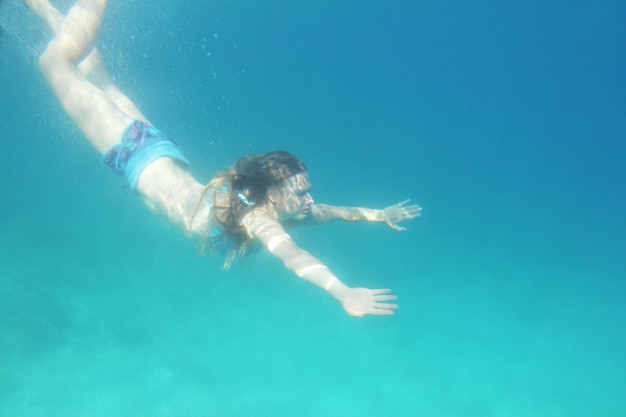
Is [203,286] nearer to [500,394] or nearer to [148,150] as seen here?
[148,150]

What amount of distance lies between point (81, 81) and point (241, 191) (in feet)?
10.6

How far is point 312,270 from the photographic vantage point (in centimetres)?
304

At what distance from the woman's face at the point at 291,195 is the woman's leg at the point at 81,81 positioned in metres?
2.50

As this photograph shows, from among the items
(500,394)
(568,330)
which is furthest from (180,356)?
(568,330)

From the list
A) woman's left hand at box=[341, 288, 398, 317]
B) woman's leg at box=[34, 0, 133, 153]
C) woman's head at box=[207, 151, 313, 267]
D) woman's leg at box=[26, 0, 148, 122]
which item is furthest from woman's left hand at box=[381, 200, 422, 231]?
woman's leg at box=[26, 0, 148, 122]

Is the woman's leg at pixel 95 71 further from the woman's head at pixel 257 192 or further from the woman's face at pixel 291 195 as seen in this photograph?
the woman's face at pixel 291 195

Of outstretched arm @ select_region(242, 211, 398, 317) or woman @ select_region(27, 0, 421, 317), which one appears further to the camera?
woman @ select_region(27, 0, 421, 317)

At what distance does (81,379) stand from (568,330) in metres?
13.0

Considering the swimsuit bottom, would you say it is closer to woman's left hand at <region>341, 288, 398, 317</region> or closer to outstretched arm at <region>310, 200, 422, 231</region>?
outstretched arm at <region>310, 200, 422, 231</region>

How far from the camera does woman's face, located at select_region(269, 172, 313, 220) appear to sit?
3820 millimetres

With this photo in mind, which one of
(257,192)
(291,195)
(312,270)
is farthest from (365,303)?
(257,192)

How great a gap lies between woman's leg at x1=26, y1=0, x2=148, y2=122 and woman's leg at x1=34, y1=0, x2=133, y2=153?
2.27 feet

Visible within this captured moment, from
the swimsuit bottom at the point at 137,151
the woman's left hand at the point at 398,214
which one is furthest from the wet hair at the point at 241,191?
the woman's left hand at the point at 398,214

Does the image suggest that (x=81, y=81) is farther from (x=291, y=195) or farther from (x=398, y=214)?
(x=398, y=214)
